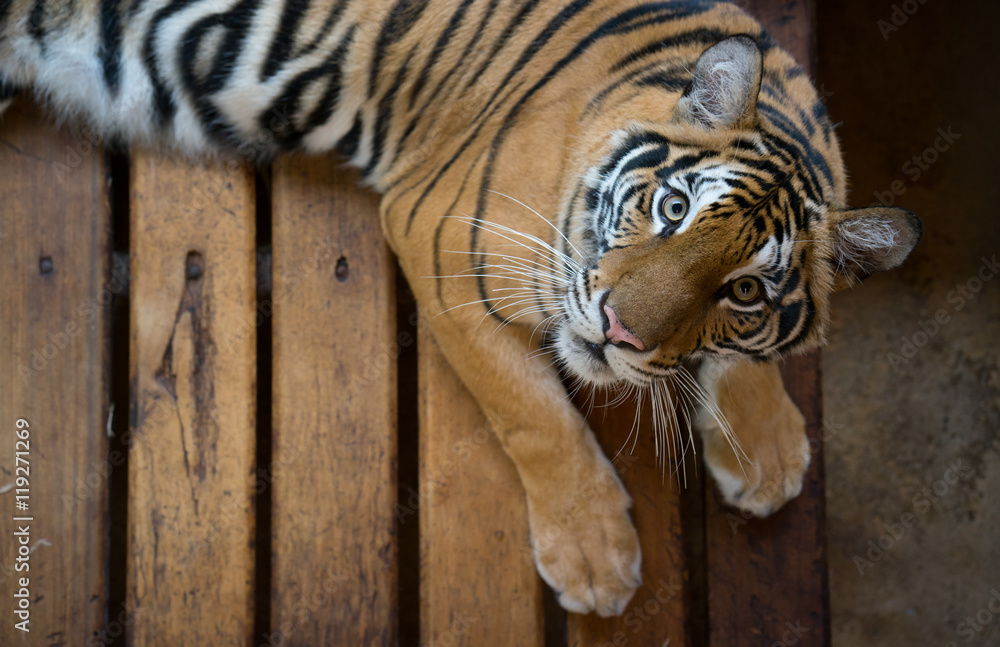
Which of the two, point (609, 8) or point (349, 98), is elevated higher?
point (609, 8)

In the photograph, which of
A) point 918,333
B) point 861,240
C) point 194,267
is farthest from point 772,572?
point 194,267

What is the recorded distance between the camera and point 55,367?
4.37 feet

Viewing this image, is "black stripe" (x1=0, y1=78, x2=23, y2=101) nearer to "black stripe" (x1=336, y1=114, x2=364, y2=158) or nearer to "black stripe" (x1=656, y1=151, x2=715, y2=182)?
"black stripe" (x1=336, y1=114, x2=364, y2=158)

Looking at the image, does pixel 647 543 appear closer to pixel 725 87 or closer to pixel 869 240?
pixel 869 240

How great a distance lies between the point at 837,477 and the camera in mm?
2018

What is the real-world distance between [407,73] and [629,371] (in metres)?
0.80

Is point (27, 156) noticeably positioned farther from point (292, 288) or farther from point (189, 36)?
point (292, 288)

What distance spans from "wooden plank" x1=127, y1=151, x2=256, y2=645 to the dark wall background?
1.69 m

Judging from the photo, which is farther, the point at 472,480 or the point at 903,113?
the point at 903,113

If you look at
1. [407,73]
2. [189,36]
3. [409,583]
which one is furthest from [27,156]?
[409,583]

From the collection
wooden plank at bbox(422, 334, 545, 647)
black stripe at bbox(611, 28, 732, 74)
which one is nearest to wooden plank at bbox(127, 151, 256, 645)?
wooden plank at bbox(422, 334, 545, 647)

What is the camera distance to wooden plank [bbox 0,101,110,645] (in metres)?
1.27

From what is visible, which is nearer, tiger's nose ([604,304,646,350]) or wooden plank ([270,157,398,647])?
tiger's nose ([604,304,646,350])

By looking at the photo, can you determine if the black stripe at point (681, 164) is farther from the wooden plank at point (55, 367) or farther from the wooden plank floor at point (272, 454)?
the wooden plank at point (55, 367)
